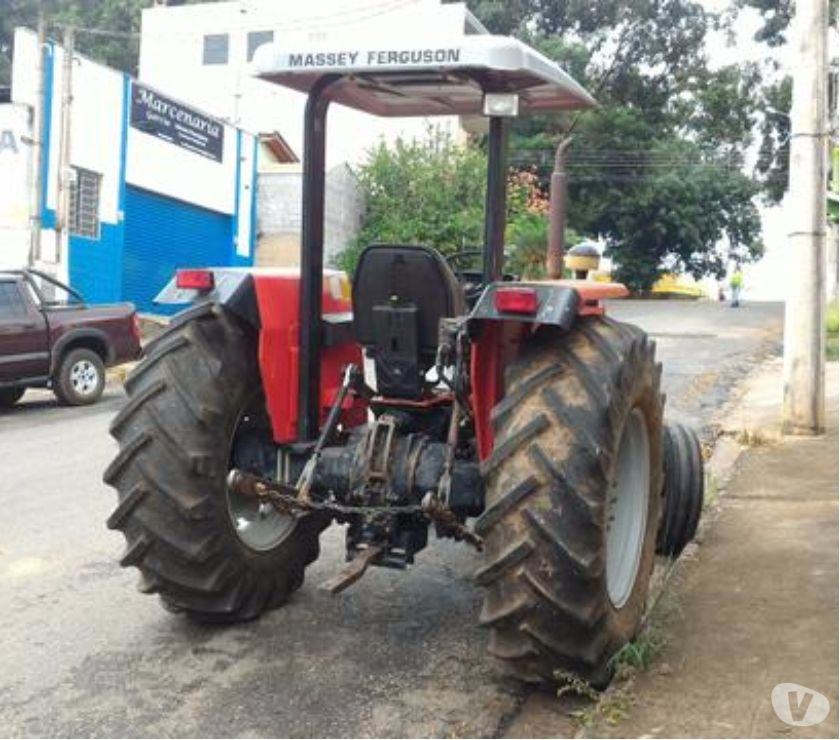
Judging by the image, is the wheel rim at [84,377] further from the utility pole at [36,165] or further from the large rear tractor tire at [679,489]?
the large rear tractor tire at [679,489]

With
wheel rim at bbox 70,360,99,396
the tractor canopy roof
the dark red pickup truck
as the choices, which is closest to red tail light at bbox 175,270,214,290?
the tractor canopy roof

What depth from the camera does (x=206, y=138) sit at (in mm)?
25312

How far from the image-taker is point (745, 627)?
4.54m

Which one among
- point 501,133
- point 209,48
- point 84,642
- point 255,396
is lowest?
point 84,642

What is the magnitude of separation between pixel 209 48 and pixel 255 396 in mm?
34549

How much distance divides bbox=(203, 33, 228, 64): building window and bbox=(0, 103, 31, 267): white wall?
17.8m

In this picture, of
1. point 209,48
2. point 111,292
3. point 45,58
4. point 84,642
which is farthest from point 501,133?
point 209,48

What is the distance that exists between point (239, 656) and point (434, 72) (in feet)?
8.33

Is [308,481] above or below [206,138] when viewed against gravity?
below

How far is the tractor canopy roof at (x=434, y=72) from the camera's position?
3988 mm

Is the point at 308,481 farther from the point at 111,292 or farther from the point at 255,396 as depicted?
the point at 111,292

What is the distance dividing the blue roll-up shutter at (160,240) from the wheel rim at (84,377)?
28.9 feet

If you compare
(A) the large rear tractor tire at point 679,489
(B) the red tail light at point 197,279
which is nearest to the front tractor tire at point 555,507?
(B) the red tail light at point 197,279

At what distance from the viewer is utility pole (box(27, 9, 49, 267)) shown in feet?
61.0
